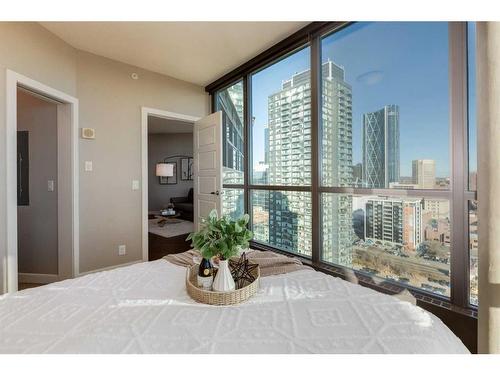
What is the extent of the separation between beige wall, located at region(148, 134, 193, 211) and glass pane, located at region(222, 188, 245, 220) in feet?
13.4

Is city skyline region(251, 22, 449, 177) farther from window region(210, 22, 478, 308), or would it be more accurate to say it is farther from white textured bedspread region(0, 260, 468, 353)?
white textured bedspread region(0, 260, 468, 353)

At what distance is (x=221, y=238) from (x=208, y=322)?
33cm

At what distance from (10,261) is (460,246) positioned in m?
3.32

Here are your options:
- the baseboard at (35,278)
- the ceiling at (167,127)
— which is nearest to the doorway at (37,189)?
the baseboard at (35,278)

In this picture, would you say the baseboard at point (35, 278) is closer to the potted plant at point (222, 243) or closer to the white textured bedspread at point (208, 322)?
the white textured bedspread at point (208, 322)

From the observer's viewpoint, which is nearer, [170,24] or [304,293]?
[304,293]

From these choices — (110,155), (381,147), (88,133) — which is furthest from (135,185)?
(381,147)

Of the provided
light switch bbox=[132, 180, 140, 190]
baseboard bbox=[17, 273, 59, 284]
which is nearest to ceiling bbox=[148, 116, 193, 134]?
light switch bbox=[132, 180, 140, 190]

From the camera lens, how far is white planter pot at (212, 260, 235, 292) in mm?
1110

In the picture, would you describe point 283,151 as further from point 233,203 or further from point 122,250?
point 122,250

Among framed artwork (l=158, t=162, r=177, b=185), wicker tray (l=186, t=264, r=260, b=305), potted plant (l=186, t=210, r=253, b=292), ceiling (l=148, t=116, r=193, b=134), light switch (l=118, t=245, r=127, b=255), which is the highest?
ceiling (l=148, t=116, r=193, b=134)

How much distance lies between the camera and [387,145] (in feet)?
6.56
